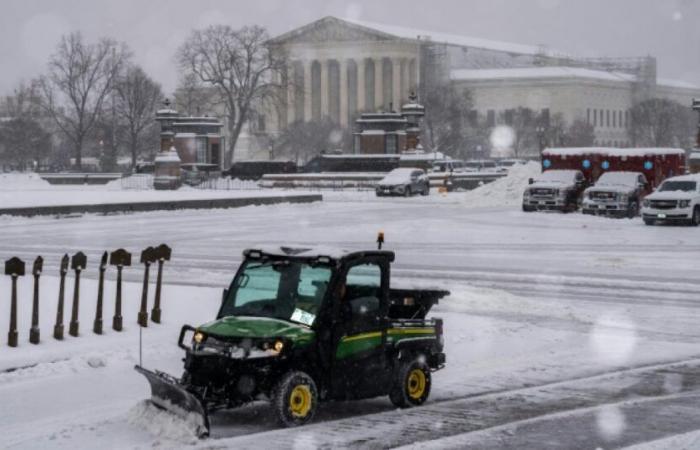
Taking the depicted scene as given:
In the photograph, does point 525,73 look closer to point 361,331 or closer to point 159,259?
point 159,259

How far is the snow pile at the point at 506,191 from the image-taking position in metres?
59.0

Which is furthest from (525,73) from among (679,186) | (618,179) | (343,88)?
(679,186)

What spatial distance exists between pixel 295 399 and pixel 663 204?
107ft

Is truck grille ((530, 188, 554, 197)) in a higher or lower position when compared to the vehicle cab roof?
higher

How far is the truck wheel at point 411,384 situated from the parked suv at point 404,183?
55.4m

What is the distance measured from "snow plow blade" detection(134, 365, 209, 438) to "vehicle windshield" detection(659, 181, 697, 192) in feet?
112

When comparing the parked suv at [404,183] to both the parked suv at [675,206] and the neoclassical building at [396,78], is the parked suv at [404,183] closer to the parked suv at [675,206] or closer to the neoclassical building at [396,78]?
the parked suv at [675,206]

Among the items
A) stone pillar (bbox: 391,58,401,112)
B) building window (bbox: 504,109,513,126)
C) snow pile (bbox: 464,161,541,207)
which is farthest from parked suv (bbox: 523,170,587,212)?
stone pillar (bbox: 391,58,401,112)

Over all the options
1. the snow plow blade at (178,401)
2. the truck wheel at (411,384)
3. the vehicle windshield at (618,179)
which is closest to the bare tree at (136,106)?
the vehicle windshield at (618,179)

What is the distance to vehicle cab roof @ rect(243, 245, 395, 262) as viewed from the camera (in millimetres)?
12305

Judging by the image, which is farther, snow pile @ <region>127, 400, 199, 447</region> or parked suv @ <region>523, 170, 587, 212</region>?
parked suv @ <region>523, 170, 587, 212</region>

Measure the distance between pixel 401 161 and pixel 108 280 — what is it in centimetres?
5785

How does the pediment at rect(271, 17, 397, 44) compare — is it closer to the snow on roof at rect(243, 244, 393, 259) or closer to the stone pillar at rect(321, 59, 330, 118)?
the stone pillar at rect(321, 59, 330, 118)

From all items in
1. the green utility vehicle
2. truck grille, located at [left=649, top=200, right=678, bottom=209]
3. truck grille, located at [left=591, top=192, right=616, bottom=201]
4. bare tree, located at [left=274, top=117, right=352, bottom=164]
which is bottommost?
the green utility vehicle
